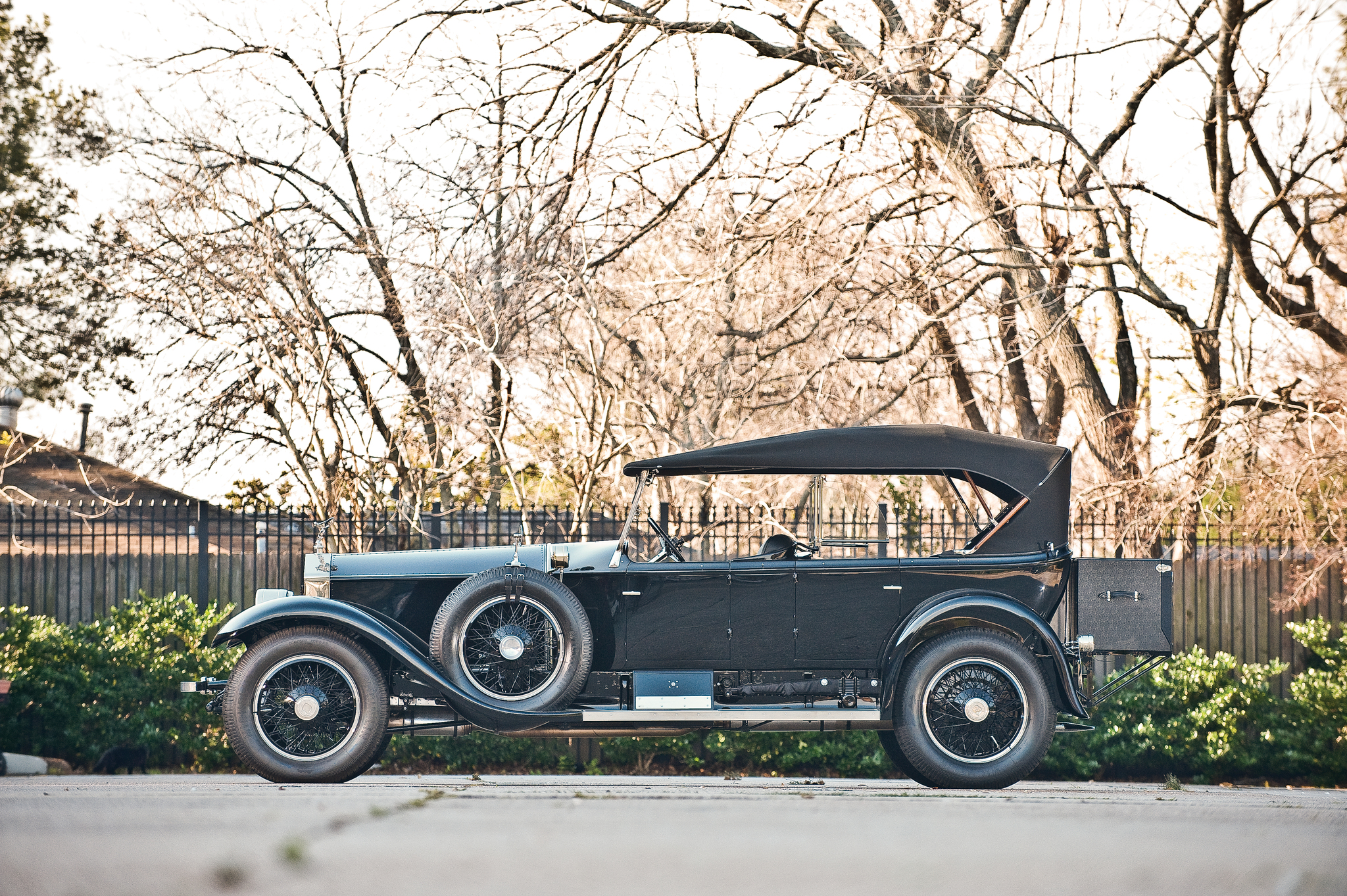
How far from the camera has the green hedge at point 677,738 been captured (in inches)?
412

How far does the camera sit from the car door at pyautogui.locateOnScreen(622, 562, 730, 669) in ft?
22.6

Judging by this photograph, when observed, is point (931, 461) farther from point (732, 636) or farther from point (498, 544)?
point (498, 544)

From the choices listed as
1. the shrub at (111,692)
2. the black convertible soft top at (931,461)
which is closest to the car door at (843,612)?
the black convertible soft top at (931,461)

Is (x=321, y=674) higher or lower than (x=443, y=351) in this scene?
lower

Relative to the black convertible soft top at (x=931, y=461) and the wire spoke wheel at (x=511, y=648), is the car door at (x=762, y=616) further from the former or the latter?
the wire spoke wheel at (x=511, y=648)

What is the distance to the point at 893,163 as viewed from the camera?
39.8 ft

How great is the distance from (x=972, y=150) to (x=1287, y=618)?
5.30m

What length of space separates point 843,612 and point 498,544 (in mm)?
5551

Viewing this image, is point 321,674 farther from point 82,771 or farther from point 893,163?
point 893,163

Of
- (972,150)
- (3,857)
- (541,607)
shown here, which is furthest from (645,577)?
(972,150)

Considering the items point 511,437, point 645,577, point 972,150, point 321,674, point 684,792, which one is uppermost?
point 972,150

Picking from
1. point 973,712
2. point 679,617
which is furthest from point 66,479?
point 973,712

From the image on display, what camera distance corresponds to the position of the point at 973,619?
6.94 metres

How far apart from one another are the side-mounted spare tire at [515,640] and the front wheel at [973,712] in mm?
1781
